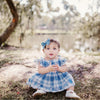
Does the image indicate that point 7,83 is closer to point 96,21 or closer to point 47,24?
point 96,21

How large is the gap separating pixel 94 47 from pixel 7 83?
45.2 ft

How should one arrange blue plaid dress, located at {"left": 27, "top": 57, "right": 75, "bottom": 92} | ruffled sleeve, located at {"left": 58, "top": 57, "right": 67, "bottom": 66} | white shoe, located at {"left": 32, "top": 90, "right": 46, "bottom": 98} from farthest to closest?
ruffled sleeve, located at {"left": 58, "top": 57, "right": 67, "bottom": 66}
blue plaid dress, located at {"left": 27, "top": 57, "right": 75, "bottom": 92}
white shoe, located at {"left": 32, "top": 90, "right": 46, "bottom": 98}

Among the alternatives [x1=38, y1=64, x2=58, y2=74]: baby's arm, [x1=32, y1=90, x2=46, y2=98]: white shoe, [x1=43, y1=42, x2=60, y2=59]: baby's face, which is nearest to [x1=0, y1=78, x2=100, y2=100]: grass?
[x1=32, y1=90, x2=46, y2=98]: white shoe

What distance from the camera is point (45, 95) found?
8.21ft

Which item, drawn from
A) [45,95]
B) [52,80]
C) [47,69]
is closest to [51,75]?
[52,80]

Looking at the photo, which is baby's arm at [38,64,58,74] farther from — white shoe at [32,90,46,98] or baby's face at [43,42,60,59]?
white shoe at [32,90,46,98]

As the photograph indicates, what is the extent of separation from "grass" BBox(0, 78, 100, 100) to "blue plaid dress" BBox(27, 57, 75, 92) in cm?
13

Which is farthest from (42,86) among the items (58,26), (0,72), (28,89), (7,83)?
(58,26)

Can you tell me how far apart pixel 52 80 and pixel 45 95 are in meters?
0.29

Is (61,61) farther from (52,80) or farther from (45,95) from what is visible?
(45,95)

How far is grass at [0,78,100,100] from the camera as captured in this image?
2471 mm

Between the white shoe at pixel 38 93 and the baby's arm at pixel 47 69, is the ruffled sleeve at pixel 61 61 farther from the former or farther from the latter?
the white shoe at pixel 38 93

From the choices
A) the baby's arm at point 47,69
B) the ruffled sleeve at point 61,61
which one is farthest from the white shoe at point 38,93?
the ruffled sleeve at point 61,61

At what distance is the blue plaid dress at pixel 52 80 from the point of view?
251cm
